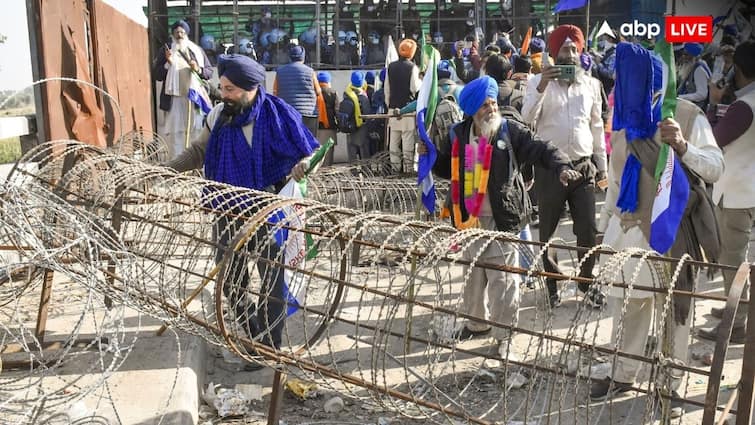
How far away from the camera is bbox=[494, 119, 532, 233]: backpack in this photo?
4.46 m

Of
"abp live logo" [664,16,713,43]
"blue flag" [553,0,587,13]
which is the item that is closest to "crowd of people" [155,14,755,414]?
"blue flag" [553,0,587,13]

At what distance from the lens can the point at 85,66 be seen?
302 inches

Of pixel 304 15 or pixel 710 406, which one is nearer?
pixel 710 406

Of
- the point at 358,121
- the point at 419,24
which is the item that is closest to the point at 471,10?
the point at 419,24

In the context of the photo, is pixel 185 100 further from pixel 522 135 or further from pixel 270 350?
pixel 270 350

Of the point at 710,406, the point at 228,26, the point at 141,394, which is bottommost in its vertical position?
the point at 141,394

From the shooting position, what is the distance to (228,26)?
1513 cm

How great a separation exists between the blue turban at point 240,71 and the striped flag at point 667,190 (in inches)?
82.7

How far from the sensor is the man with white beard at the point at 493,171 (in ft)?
14.4

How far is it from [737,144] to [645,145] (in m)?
1.40

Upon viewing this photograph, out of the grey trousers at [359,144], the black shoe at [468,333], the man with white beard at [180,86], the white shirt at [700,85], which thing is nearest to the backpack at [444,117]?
the black shoe at [468,333]

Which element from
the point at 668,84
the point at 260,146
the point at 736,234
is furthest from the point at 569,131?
the point at 260,146

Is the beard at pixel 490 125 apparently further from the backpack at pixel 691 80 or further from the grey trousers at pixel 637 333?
the backpack at pixel 691 80

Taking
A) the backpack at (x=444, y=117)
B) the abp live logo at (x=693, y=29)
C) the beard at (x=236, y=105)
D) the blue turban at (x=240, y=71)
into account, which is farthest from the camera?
the abp live logo at (x=693, y=29)
